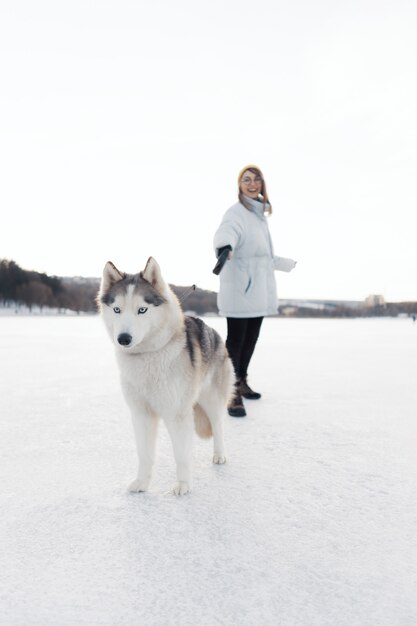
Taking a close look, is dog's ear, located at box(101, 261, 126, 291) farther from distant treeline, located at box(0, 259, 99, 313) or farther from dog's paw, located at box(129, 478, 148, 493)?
distant treeline, located at box(0, 259, 99, 313)

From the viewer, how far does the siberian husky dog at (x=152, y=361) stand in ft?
7.26

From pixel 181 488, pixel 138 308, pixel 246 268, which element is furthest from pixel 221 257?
pixel 181 488

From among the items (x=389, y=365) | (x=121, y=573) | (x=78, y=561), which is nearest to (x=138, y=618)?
(x=121, y=573)

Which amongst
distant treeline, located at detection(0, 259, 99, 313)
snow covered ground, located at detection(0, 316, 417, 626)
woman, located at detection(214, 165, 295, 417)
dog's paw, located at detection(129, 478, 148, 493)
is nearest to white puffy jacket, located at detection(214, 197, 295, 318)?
woman, located at detection(214, 165, 295, 417)

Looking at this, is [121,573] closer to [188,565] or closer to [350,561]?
[188,565]

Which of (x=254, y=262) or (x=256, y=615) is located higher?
(x=254, y=262)

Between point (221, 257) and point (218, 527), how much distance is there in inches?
94.1

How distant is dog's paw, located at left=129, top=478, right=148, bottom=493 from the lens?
2.32 m

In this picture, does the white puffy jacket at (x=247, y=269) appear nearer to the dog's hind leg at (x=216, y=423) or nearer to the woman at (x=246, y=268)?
the woman at (x=246, y=268)

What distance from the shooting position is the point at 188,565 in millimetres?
1612

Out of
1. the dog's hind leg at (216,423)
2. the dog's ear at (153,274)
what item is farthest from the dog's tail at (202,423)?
the dog's ear at (153,274)

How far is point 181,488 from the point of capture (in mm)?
2303

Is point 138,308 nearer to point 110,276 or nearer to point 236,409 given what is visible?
point 110,276

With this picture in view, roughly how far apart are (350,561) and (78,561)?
103 centimetres
